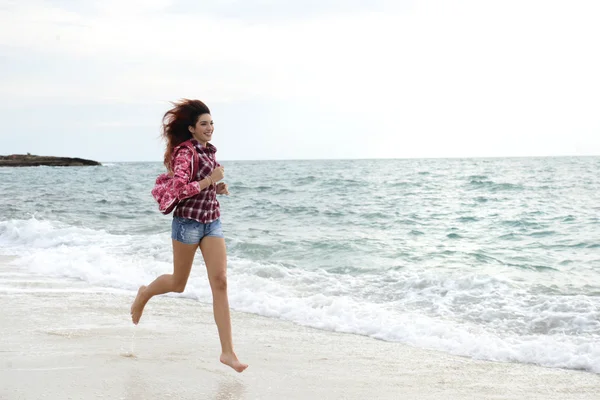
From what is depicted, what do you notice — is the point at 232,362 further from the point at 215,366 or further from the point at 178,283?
the point at 178,283

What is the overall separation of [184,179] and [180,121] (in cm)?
48

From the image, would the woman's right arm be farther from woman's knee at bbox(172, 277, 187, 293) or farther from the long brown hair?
woman's knee at bbox(172, 277, 187, 293)

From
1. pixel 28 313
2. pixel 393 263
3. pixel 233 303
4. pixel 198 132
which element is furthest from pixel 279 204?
pixel 198 132

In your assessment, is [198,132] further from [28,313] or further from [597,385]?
[597,385]

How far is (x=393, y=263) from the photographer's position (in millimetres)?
9641

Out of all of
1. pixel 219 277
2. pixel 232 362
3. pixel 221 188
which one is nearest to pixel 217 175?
pixel 221 188

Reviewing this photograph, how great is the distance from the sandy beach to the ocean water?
0.52 metres

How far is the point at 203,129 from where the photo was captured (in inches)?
163

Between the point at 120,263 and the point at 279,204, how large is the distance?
11.6 metres

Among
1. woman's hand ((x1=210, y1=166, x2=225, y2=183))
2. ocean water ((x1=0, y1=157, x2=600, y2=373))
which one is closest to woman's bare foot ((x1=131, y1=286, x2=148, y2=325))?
woman's hand ((x1=210, y1=166, x2=225, y2=183))

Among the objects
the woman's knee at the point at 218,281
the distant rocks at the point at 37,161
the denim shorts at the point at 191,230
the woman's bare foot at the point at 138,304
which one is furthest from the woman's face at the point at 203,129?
the distant rocks at the point at 37,161

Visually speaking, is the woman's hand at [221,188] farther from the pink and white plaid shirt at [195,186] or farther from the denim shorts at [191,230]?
the denim shorts at [191,230]

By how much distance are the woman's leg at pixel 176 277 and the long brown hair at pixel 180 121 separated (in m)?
0.57

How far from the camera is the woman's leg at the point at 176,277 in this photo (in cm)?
416
